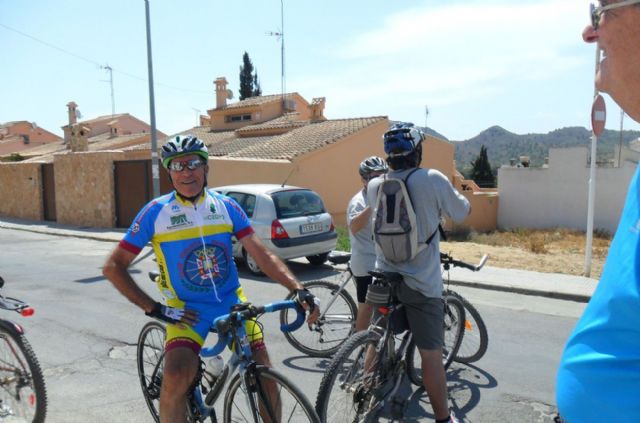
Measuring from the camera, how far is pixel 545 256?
13516mm

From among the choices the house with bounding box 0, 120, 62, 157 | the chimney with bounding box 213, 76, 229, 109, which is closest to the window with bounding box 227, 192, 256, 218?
the chimney with bounding box 213, 76, 229, 109

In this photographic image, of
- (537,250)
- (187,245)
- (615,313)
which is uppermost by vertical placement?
(615,313)

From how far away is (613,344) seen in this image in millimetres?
966

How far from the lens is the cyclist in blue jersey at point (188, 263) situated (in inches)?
102

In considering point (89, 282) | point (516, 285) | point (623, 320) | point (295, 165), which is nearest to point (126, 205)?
point (295, 165)

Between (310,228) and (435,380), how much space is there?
6555 millimetres

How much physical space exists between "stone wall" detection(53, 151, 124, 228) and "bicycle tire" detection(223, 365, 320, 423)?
17328 millimetres

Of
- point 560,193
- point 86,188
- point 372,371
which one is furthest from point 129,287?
point 560,193

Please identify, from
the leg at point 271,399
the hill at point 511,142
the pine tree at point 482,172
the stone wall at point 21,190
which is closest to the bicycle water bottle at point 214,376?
the leg at point 271,399

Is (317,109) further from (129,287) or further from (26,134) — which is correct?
(26,134)

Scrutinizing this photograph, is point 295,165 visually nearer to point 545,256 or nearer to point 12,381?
point 545,256

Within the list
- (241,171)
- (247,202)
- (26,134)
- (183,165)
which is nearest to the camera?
(183,165)

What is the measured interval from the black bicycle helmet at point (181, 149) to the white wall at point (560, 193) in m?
20.3

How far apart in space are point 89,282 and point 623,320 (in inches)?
359
